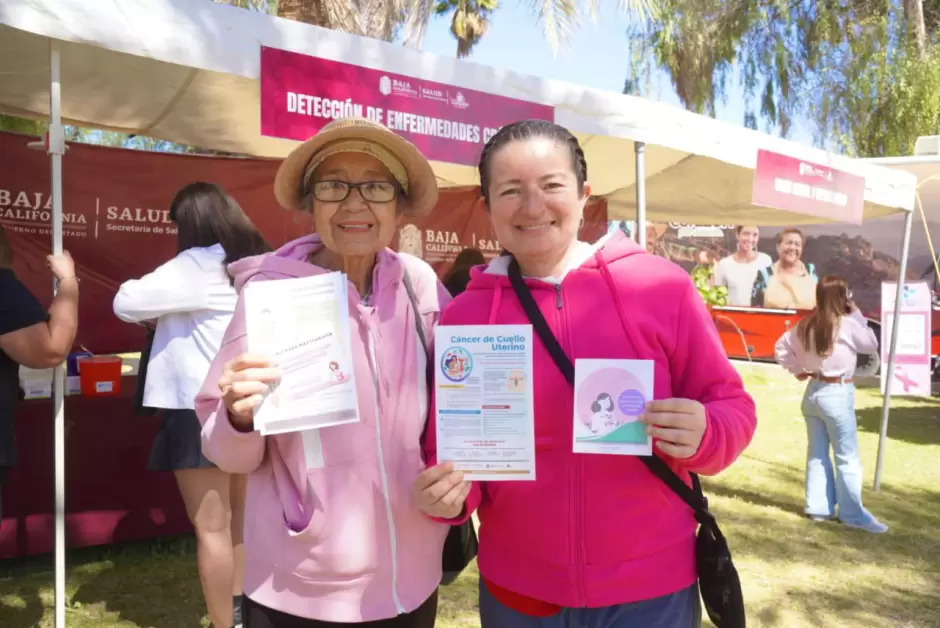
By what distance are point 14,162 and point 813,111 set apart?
60.3 feet

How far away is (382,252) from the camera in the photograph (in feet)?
5.72

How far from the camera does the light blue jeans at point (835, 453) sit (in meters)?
5.48

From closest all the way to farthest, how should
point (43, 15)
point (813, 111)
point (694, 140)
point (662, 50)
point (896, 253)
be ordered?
1. point (43, 15)
2. point (694, 140)
3. point (896, 253)
4. point (813, 111)
5. point (662, 50)

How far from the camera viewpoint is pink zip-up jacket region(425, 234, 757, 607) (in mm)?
1470

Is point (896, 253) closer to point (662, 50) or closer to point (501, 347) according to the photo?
point (662, 50)

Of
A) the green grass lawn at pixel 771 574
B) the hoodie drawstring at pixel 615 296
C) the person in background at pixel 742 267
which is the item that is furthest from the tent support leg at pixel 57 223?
the person in background at pixel 742 267

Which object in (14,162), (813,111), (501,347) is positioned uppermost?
(813,111)

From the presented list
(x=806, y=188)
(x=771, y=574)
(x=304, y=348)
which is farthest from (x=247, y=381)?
(x=806, y=188)

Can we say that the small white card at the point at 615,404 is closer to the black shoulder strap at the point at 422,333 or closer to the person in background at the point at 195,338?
the black shoulder strap at the point at 422,333

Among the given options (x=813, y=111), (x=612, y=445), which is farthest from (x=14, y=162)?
(x=813, y=111)

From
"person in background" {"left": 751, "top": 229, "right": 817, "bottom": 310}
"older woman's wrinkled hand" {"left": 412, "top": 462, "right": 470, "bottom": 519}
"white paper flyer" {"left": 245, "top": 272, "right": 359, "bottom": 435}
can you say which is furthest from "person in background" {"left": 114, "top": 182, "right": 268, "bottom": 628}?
"person in background" {"left": 751, "top": 229, "right": 817, "bottom": 310}

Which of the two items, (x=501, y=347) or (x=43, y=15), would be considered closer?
(x=501, y=347)

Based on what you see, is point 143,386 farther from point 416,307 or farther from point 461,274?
point 461,274

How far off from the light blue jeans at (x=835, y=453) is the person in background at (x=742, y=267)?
478 inches
